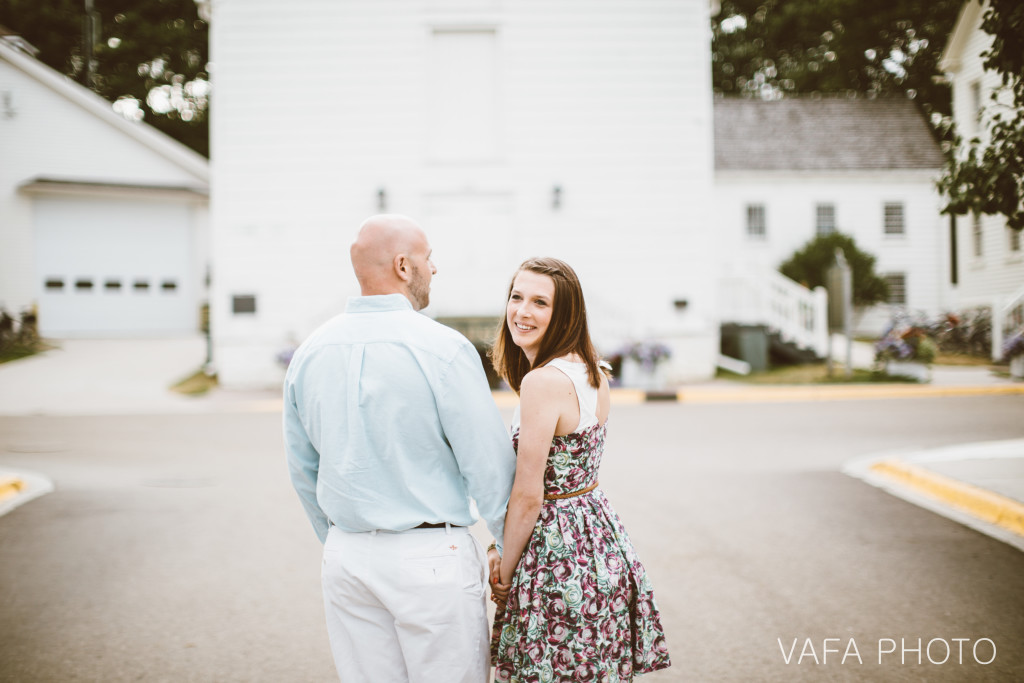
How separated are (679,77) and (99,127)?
48.3 feet

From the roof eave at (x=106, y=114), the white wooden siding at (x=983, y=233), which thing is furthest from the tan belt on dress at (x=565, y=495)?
the roof eave at (x=106, y=114)

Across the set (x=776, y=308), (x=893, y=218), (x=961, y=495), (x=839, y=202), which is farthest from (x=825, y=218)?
(x=961, y=495)

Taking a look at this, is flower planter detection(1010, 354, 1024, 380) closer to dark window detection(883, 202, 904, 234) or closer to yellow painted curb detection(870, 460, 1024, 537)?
yellow painted curb detection(870, 460, 1024, 537)

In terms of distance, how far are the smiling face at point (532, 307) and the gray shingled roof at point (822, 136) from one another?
25.8m

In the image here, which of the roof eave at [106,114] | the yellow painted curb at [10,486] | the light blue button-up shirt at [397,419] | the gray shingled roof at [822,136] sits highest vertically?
the gray shingled roof at [822,136]

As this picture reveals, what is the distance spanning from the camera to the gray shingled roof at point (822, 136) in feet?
88.2

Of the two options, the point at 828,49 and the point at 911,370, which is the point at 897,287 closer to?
the point at 911,370

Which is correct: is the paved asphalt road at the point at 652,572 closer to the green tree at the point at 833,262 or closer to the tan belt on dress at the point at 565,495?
the tan belt on dress at the point at 565,495

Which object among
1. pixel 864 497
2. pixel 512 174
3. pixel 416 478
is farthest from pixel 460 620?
pixel 512 174

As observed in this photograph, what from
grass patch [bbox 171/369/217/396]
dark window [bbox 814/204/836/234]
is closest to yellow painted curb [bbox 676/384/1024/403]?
grass patch [bbox 171/369/217/396]

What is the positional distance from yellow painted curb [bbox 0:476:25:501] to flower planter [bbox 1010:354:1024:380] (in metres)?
13.7

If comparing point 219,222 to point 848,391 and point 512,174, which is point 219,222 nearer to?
point 512,174

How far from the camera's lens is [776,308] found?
17.8 meters

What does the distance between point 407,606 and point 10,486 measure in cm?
625
